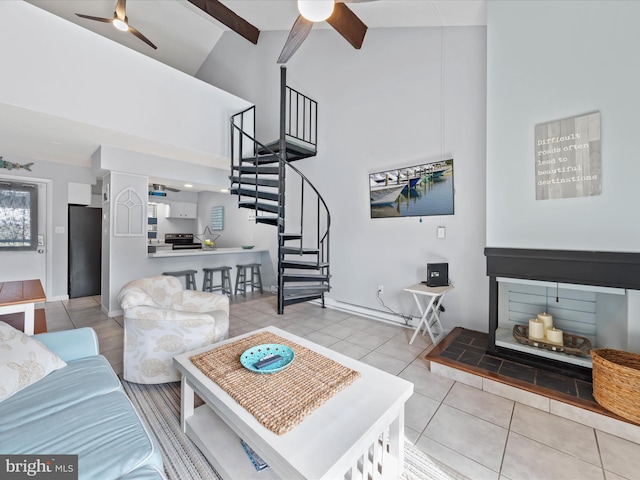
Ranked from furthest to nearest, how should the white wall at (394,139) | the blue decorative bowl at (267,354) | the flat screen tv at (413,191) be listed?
the flat screen tv at (413,191)
the white wall at (394,139)
the blue decorative bowl at (267,354)

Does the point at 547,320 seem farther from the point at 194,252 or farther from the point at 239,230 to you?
the point at 239,230

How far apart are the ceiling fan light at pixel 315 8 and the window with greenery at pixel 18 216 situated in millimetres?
5478

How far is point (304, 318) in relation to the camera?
3.96 metres

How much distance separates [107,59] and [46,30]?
0.51 metres

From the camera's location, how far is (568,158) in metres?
2.18

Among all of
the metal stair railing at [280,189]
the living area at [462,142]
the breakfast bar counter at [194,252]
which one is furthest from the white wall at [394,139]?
the breakfast bar counter at [194,252]

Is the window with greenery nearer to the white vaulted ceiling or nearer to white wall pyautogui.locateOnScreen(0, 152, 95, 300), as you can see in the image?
white wall pyautogui.locateOnScreen(0, 152, 95, 300)

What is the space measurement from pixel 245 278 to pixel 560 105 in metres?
5.08

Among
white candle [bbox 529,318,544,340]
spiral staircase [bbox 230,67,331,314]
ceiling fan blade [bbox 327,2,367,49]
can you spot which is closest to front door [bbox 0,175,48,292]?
spiral staircase [bbox 230,67,331,314]

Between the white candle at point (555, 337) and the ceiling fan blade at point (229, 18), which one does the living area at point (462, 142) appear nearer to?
the ceiling fan blade at point (229, 18)

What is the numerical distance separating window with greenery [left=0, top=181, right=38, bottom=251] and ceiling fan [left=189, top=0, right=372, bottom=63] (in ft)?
13.8

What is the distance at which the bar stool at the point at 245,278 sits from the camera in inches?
212

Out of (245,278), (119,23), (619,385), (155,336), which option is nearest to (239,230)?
(245,278)

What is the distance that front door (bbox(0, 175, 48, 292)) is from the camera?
4.43 m
